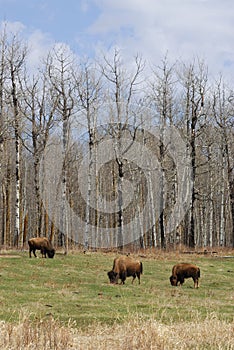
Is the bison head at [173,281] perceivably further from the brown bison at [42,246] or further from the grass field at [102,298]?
the brown bison at [42,246]

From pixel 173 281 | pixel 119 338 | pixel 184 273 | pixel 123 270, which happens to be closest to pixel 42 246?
pixel 123 270

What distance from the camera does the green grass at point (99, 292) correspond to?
13438 millimetres

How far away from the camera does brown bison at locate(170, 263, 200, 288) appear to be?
2102 centimetres

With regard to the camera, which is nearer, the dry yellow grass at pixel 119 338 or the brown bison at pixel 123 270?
the dry yellow grass at pixel 119 338

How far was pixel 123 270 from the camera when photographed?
68.4ft

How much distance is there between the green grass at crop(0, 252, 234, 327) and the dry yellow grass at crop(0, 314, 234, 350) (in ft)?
2.56

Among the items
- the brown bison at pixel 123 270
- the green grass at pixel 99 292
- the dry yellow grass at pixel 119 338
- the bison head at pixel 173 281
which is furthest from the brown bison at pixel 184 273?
the dry yellow grass at pixel 119 338

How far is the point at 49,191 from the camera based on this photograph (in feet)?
186

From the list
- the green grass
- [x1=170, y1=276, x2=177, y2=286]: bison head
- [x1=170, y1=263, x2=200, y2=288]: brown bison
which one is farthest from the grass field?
[x1=170, y1=263, x2=200, y2=288]: brown bison

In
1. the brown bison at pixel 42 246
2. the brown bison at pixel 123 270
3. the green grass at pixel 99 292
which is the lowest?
the green grass at pixel 99 292

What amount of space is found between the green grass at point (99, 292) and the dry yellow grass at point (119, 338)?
0.78 meters

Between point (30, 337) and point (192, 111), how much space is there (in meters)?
30.6

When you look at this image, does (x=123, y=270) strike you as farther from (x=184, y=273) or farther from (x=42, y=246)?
(x=42, y=246)

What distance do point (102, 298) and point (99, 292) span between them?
147 cm
